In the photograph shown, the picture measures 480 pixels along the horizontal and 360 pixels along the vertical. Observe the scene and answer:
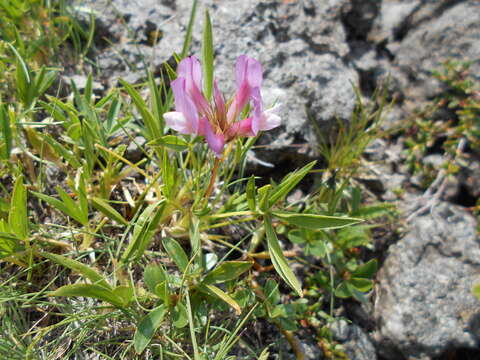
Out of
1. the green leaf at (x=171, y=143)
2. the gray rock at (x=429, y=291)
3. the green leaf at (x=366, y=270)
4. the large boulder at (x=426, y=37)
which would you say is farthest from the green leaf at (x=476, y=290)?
the green leaf at (x=171, y=143)

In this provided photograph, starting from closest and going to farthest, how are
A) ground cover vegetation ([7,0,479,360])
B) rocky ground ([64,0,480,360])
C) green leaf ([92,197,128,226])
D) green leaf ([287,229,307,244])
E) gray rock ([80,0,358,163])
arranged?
ground cover vegetation ([7,0,479,360]) → green leaf ([92,197,128,226]) → green leaf ([287,229,307,244]) → rocky ground ([64,0,480,360]) → gray rock ([80,0,358,163])

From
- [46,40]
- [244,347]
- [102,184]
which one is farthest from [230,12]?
[244,347]

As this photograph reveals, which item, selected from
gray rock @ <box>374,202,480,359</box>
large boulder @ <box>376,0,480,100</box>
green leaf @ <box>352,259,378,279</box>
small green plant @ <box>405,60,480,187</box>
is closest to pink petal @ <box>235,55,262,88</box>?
green leaf @ <box>352,259,378,279</box>

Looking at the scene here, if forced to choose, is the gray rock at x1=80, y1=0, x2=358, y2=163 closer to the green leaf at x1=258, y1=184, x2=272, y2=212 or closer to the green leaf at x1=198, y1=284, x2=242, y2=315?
the green leaf at x1=258, y1=184, x2=272, y2=212

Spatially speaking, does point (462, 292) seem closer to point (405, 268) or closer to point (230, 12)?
point (405, 268)

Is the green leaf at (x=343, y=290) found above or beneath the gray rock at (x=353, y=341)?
above

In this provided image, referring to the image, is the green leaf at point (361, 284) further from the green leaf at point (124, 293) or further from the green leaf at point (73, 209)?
the green leaf at point (73, 209)

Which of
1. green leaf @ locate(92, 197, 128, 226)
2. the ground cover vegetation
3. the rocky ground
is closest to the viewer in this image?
the ground cover vegetation
